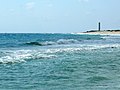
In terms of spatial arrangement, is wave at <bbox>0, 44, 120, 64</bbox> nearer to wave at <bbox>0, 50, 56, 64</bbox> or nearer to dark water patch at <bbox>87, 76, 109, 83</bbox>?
wave at <bbox>0, 50, 56, 64</bbox>

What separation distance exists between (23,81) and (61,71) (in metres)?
3.41

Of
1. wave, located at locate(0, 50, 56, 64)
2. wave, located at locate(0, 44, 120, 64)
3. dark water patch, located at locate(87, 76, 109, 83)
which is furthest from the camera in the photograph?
wave, located at locate(0, 44, 120, 64)

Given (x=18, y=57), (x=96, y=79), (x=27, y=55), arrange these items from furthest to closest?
1. (x=27, y=55)
2. (x=18, y=57)
3. (x=96, y=79)

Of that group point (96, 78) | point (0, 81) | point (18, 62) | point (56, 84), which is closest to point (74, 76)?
point (96, 78)

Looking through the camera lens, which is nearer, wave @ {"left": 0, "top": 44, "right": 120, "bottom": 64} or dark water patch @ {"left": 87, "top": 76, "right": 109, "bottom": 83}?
dark water patch @ {"left": 87, "top": 76, "right": 109, "bottom": 83}

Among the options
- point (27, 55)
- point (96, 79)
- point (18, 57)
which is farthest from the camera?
point (27, 55)

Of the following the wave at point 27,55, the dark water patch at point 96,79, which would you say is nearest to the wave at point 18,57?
the wave at point 27,55

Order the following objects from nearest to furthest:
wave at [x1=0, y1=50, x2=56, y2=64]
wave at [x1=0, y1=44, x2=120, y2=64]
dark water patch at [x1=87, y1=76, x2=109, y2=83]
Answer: dark water patch at [x1=87, y1=76, x2=109, y2=83] → wave at [x1=0, y1=50, x2=56, y2=64] → wave at [x1=0, y1=44, x2=120, y2=64]

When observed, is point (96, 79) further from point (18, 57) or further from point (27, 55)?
point (27, 55)

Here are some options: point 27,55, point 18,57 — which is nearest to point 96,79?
point 18,57

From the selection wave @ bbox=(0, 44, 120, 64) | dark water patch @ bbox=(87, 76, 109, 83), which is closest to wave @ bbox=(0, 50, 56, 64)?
wave @ bbox=(0, 44, 120, 64)

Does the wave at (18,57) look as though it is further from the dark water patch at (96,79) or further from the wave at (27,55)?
the dark water patch at (96,79)

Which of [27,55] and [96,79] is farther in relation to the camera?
→ [27,55]

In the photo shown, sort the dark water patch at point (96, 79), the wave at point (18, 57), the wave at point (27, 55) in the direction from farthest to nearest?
the wave at point (27, 55), the wave at point (18, 57), the dark water patch at point (96, 79)
